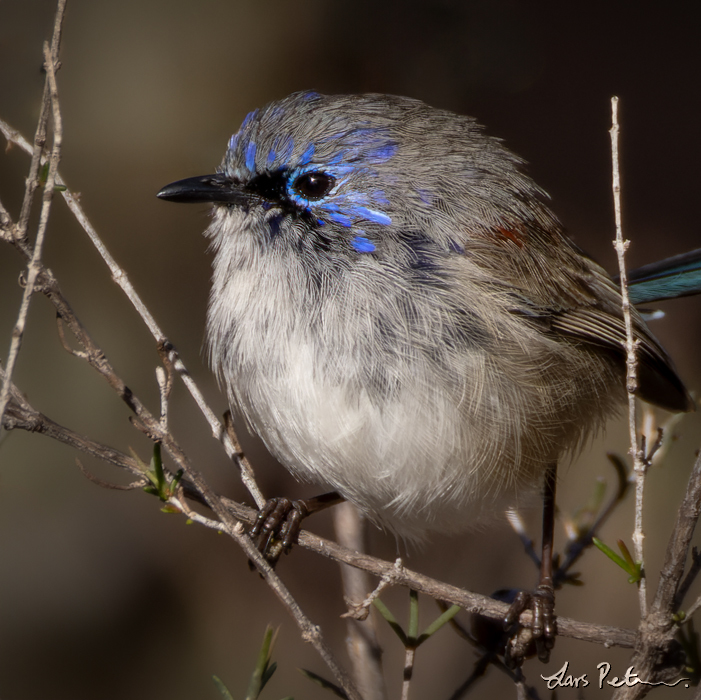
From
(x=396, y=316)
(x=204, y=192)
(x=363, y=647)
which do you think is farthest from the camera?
(x=204, y=192)

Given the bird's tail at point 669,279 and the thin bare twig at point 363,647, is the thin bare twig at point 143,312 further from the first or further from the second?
the bird's tail at point 669,279

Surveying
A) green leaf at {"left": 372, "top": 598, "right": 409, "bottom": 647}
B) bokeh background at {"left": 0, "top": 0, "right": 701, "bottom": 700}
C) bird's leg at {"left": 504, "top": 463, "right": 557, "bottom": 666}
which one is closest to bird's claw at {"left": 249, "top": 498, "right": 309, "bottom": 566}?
green leaf at {"left": 372, "top": 598, "right": 409, "bottom": 647}

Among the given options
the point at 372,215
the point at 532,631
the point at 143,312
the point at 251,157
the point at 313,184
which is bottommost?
the point at 532,631

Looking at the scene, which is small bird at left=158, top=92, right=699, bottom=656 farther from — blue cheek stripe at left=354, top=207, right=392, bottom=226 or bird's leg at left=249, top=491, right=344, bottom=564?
bird's leg at left=249, top=491, right=344, bottom=564

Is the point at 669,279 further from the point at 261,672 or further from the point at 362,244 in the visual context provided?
the point at 261,672

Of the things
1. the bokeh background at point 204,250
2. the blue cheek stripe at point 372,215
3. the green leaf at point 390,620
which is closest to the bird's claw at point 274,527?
the green leaf at point 390,620

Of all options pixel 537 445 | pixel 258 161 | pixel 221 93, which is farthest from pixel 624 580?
pixel 221 93

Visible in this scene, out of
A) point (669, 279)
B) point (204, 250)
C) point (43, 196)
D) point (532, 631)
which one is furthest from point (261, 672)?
point (204, 250)
